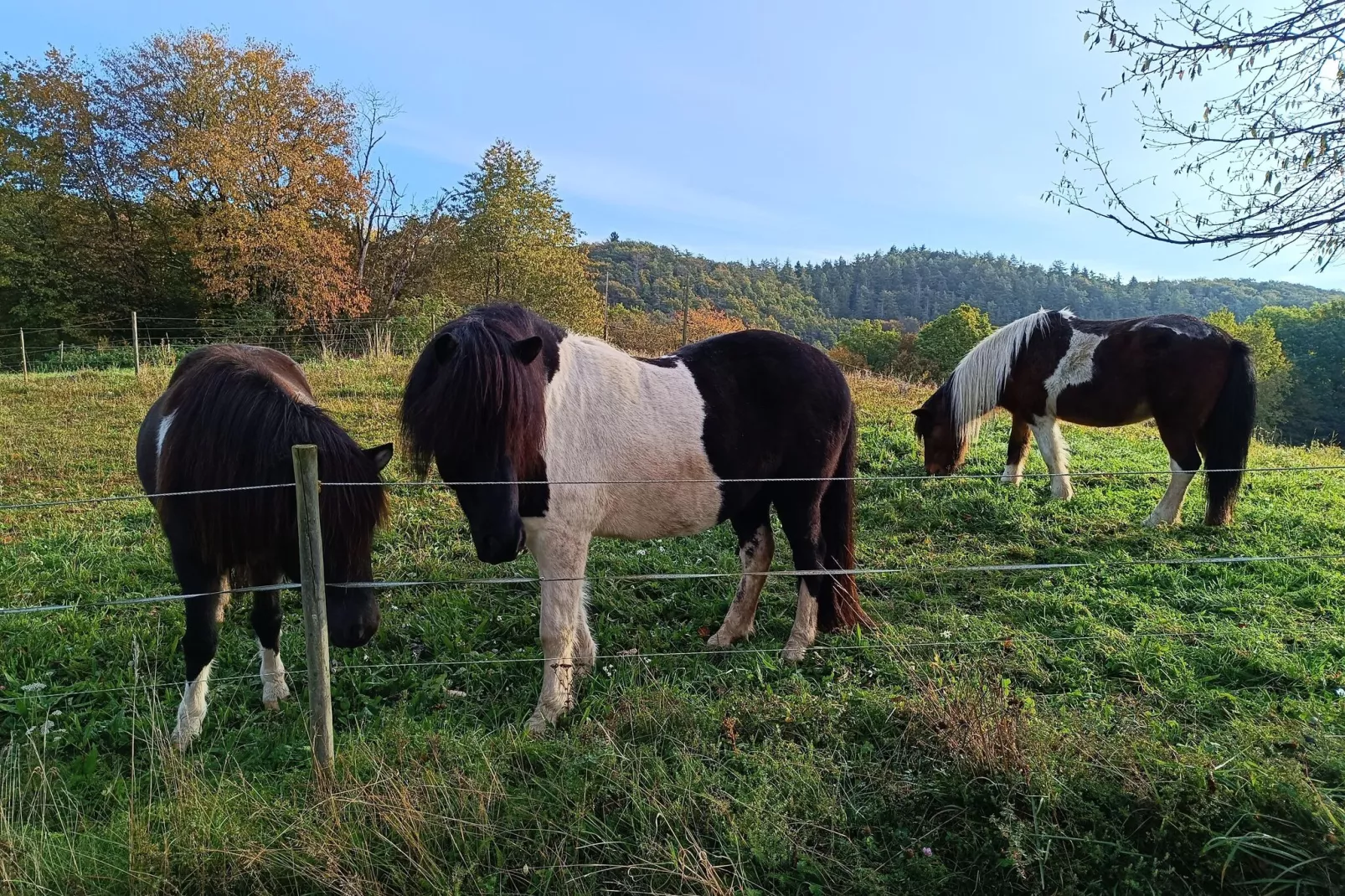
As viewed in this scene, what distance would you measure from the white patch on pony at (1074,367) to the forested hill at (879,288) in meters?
48.1

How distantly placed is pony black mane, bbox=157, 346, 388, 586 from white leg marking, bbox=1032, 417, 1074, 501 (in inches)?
251

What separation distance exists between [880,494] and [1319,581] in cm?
320

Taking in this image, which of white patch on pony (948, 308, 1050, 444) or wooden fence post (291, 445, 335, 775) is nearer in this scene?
wooden fence post (291, 445, 335, 775)

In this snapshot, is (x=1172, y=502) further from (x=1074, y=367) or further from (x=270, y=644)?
(x=270, y=644)

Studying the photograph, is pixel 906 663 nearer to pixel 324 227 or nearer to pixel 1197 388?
pixel 1197 388

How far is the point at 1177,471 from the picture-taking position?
596 centimetres

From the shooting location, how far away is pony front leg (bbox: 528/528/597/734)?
2998mm

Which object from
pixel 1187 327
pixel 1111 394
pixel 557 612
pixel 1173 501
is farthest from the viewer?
pixel 1111 394

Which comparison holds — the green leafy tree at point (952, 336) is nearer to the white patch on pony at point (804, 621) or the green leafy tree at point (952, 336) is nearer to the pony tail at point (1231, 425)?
the pony tail at point (1231, 425)

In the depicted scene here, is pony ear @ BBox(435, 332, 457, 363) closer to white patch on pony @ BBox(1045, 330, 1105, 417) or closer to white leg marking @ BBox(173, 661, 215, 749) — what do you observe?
white leg marking @ BBox(173, 661, 215, 749)

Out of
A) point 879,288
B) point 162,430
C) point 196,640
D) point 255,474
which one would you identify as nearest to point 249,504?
point 255,474

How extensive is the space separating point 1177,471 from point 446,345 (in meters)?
6.51

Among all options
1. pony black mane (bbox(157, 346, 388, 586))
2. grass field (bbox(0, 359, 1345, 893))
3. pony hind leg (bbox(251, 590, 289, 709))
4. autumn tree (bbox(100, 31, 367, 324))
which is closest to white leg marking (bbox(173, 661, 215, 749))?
grass field (bbox(0, 359, 1345, 893))

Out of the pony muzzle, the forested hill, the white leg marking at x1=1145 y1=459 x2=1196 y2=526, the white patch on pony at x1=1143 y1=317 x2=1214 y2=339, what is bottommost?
the white leg marking at x1=1145 y1=459 x2=1196 y2=526
